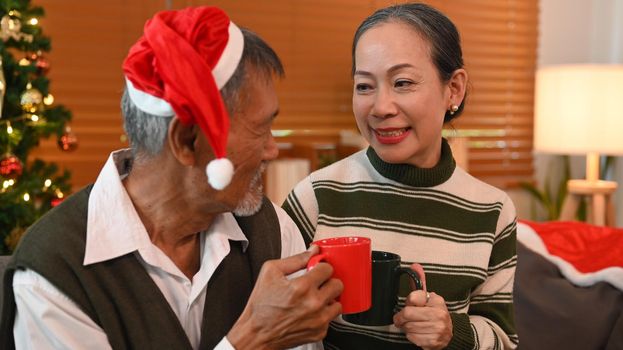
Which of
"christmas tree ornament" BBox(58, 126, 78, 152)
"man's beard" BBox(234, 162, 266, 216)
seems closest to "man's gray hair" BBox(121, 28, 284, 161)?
"man's beard" BBox(234, 162, 266, 216)

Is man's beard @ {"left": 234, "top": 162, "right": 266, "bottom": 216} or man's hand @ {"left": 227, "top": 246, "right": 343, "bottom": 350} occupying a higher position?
man's beard @ {"left": 234, "top": 162, "right": 266, "bottom": 216}

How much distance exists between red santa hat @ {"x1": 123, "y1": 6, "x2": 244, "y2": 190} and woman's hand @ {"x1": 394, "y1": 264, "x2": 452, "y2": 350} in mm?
375

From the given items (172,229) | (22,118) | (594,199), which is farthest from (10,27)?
(594,199)

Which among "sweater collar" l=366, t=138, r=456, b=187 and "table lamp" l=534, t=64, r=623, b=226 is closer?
"sweater collar" l=366, t=138, r=456, b=187

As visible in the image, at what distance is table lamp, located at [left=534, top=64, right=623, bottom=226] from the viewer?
3.33m

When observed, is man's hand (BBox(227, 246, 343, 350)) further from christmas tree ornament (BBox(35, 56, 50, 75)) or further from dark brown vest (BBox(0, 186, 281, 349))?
christmas tree ornament (BBox(35, 56, 50, 75))

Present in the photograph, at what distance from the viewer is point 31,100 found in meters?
2.39

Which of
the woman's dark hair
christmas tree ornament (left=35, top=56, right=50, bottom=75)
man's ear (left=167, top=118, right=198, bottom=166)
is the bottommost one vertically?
man's ear (left=167, top=118, right=198, bottom=166)

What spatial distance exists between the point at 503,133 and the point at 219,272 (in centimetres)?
347

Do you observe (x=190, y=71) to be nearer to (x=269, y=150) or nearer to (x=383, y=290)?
(x=269, y=150)

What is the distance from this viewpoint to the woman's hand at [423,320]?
1.17m

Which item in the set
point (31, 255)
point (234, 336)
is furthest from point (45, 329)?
point (234, 336)

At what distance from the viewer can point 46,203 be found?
257cm

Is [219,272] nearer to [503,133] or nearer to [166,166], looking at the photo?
[166,166]
